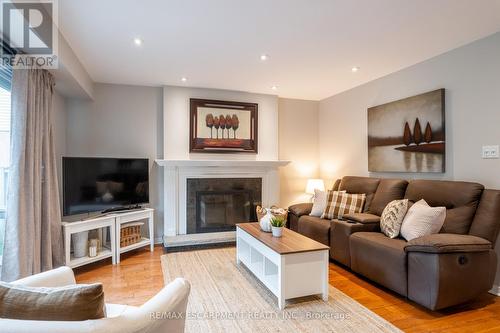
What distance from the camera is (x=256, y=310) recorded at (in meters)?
2.32

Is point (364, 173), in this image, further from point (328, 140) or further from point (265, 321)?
point (265, 321)

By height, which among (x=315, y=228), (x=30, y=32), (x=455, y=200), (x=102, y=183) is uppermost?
(x=30, y=32)

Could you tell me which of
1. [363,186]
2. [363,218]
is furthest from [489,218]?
[363,186]

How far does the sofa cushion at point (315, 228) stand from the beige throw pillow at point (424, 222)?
950 millimetres

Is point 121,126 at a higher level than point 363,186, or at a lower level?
higher

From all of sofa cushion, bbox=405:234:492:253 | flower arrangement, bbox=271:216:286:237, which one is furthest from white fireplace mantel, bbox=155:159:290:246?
sofa cushion, bbox=405:234:492:253

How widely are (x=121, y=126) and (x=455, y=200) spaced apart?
14.0ft

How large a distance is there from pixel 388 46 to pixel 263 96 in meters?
2.25

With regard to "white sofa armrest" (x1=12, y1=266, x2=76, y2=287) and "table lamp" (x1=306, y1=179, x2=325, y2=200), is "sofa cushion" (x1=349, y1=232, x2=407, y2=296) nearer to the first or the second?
"table lamp" (x1=306, y1=179, x2=325, y2=200)

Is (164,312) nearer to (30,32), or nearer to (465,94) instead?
(30,32)

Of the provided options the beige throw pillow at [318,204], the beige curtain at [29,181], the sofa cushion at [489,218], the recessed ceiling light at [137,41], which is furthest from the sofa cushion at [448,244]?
the beige curtain at [29,181]

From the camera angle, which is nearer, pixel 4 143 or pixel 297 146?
pixel 4 143

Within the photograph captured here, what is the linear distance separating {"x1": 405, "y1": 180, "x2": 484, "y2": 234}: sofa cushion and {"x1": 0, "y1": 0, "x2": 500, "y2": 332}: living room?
0.02 metres

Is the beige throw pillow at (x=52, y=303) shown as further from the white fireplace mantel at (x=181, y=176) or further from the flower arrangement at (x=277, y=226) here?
the white fireplace mantel at (x=181, y=176)
